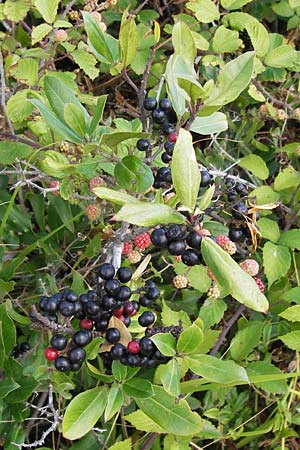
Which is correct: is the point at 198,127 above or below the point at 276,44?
above

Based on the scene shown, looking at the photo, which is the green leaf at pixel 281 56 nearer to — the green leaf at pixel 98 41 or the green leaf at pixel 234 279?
the green leaf at pixel 98 41

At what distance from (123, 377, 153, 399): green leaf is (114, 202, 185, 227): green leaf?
0.45 metres

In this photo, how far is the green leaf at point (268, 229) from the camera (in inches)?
67.0

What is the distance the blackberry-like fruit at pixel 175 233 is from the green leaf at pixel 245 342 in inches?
29.4

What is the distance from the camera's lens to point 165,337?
113cm

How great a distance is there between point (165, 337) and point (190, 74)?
49cm

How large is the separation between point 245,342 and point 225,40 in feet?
3.07

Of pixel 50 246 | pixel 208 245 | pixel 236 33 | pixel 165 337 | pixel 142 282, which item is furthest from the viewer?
pixel 236 33

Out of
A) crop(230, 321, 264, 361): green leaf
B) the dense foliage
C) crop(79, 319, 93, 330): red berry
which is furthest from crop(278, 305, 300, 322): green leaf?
crop(79, 319, 93, 330): red berry

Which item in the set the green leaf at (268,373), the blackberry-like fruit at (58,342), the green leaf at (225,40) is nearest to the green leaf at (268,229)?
the green leaf at (268,373)

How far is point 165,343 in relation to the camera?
1.13m

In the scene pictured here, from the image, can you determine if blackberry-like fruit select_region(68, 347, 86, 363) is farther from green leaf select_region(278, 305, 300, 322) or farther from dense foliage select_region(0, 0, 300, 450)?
green leaf select_region(278, 305, 300, 322)

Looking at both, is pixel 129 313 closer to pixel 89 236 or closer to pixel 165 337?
pixel 165 337

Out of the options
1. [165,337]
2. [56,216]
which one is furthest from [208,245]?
[56,216]
